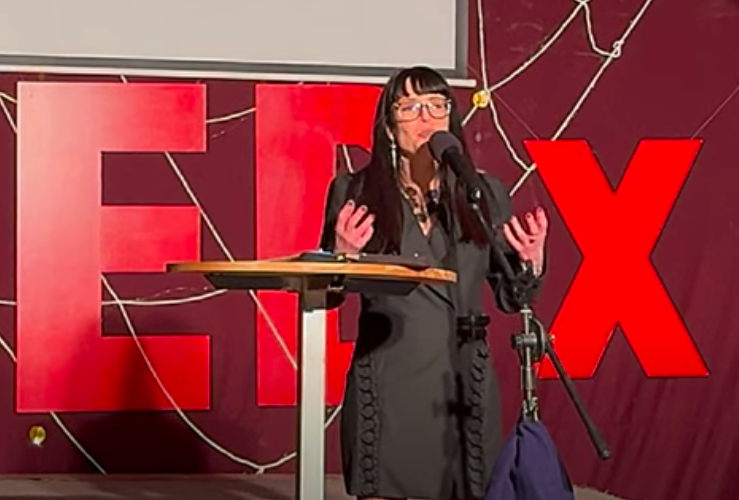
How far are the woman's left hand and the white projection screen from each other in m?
1.67

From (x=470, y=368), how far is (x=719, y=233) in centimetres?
190

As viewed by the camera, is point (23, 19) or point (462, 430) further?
point (23, 19)

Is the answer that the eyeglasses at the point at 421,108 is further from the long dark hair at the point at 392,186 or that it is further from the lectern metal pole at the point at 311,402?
the lectern metal pole at the point at 311,402

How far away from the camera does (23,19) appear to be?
331cm

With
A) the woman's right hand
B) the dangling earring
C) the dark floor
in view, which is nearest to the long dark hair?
the dangling earring

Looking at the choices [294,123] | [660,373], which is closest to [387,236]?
[294,123]

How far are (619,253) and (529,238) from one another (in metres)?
1.81

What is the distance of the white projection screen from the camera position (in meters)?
3.34

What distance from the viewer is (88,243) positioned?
Result: 11.1ft

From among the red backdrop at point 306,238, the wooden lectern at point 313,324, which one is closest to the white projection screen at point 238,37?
the red backdrop at point 306,238

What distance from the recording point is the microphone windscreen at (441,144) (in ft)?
6.07

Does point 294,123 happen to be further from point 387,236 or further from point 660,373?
point 387,236

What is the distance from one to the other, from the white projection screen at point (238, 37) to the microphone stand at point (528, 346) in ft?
5.73

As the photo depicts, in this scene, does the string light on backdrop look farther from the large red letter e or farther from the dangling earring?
the dangling earring
